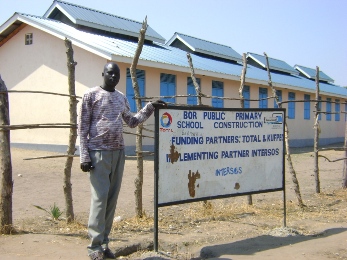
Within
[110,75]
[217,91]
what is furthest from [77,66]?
[110,75]

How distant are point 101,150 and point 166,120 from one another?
938 millimetres

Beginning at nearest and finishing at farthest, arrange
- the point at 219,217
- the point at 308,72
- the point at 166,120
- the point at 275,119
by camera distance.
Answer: the point at 166,120 → the point at 275,119 → the point at 219,217 → the point at 308,72

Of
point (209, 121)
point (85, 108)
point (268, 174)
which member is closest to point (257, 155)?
point (268, 174)

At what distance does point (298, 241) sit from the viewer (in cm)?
597

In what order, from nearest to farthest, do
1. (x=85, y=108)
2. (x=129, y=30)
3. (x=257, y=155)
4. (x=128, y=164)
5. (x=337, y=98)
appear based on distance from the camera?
1. (x=85, y=108)
2. (x=257, y=155)
3. (x=128, y=164)
4. (x=129, y=30)
5. (x=337, y=98)

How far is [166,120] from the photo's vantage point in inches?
206

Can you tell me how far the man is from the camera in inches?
180

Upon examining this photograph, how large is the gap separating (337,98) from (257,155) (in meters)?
30.4

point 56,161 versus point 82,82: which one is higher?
point 82,82

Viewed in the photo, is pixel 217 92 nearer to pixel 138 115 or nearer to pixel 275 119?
pixel 275 119

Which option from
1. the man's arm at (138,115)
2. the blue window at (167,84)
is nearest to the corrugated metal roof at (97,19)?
the blue window at (167,84)

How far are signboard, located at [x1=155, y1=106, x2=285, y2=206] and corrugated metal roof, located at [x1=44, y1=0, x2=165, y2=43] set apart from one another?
584 inches

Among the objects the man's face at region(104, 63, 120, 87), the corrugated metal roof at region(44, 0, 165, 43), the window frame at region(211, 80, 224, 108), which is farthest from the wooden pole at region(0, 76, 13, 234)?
the window frame at region(211, 80, 224, 108)

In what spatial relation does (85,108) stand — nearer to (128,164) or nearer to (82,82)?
(128,164)
